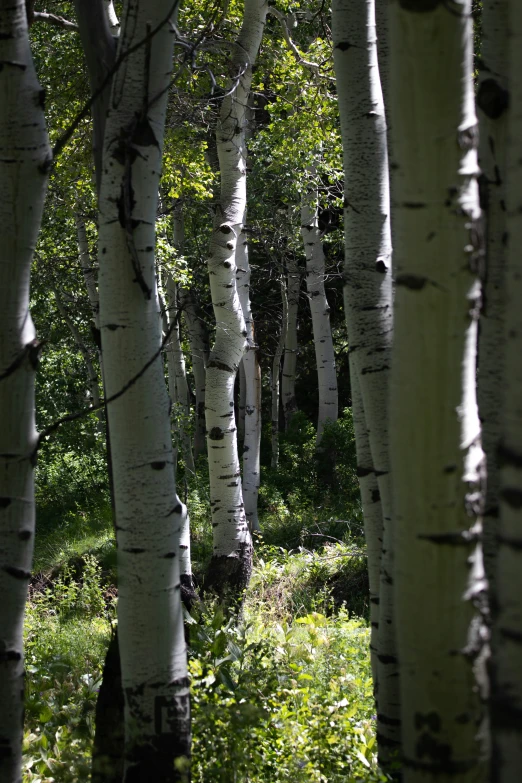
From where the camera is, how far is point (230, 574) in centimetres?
698

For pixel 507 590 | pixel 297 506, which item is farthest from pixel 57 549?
pixel 507 590

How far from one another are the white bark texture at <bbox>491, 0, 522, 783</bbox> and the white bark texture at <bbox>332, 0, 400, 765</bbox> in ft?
4.91

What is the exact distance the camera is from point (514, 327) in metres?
1.52

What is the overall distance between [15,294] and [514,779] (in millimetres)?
2077

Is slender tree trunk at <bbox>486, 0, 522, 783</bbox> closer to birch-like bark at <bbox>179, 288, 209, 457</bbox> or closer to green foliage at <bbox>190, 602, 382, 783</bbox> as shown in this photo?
green foliage at <bbox>190, 602, 382, 783</bbox>

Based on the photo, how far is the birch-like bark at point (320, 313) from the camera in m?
14.2

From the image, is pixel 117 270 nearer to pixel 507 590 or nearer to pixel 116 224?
pixel 116 224

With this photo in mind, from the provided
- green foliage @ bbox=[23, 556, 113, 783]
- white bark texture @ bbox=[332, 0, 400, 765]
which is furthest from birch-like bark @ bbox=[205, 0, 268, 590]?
white bark texture @ bbox=[332, 0, 400, 765]

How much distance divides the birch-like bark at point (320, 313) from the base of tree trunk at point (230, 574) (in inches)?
295

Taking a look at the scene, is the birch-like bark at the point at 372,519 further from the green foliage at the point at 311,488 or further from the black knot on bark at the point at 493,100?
the green foliage at the point at 311,488

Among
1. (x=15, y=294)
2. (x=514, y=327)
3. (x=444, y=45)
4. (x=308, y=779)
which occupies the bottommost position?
(x=308, y=779)

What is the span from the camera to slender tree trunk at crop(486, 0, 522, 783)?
4.70 feet

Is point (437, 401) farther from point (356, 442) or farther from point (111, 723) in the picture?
point (111, 723)

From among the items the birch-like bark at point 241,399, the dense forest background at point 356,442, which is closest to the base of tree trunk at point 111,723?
the dense forest background at point 356,442
